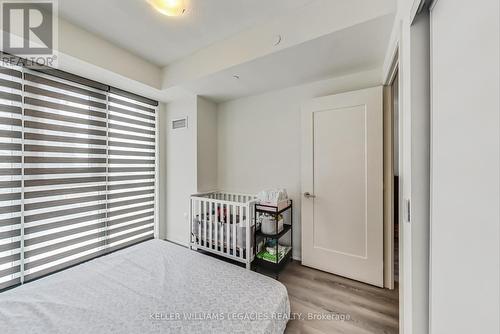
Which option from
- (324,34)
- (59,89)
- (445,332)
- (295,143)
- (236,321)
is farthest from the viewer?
(295,143)

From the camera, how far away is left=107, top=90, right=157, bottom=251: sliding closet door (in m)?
2.56

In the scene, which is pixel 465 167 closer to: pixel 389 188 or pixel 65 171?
pixel 389 188

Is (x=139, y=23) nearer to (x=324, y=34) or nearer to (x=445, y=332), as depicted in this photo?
(x=324, y=34)

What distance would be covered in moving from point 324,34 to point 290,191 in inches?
67.5

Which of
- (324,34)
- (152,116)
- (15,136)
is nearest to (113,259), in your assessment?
(15,136)

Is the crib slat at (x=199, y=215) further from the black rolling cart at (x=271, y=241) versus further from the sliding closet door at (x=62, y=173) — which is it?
the sliding closet door at (x=62, y=173)

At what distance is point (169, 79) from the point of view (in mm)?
2533

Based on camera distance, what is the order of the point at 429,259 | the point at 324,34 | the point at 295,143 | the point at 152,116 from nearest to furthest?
1. the point at 429,259
2. the point at 324,34
3. the point at 295,143
4. the point at 152,116

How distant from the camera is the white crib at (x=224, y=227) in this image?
2.19 m

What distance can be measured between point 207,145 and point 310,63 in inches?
70.1

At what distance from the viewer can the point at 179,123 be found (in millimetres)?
3020

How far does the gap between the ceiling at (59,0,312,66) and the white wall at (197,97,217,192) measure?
2.98 ft

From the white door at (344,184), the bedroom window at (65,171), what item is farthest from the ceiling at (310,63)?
the bedroom window at (65,171)

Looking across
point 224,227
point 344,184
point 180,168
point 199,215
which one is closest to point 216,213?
point 224,227
